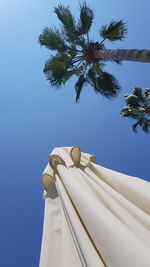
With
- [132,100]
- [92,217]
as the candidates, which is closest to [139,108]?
[132,100]

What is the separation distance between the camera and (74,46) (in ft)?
43.5

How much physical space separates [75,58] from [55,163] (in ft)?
37.0

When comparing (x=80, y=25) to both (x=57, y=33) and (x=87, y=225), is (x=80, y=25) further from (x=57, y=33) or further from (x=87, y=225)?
(x=87, y=225)

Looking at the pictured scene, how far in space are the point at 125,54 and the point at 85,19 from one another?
302 centimetres

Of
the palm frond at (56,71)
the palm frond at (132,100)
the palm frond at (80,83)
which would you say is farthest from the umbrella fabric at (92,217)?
the palm frond at (132,100)

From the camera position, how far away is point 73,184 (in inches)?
84.7

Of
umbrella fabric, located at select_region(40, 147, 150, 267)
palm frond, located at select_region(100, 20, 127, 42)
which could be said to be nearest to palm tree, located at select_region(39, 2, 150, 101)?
palm frond, located at select_region(100, 20, 127, 42)

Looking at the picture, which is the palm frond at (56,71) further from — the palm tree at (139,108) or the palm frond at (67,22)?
the palm tree at (139,108)

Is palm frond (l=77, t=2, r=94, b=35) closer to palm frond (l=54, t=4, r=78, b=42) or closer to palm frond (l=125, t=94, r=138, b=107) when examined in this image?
palm frond (l=54, t=4, r=78, b=42)

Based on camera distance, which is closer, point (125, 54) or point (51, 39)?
point (125, 54)

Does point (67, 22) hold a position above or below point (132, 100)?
below

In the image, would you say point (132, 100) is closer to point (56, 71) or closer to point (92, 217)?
point (56, 71)

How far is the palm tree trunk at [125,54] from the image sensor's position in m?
9.53

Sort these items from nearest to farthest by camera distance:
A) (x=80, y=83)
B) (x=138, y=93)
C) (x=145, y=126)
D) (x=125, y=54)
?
(x=125, y=54)
(x=80, y=83)
(x=138, y=93)
(x=145, y=126)
